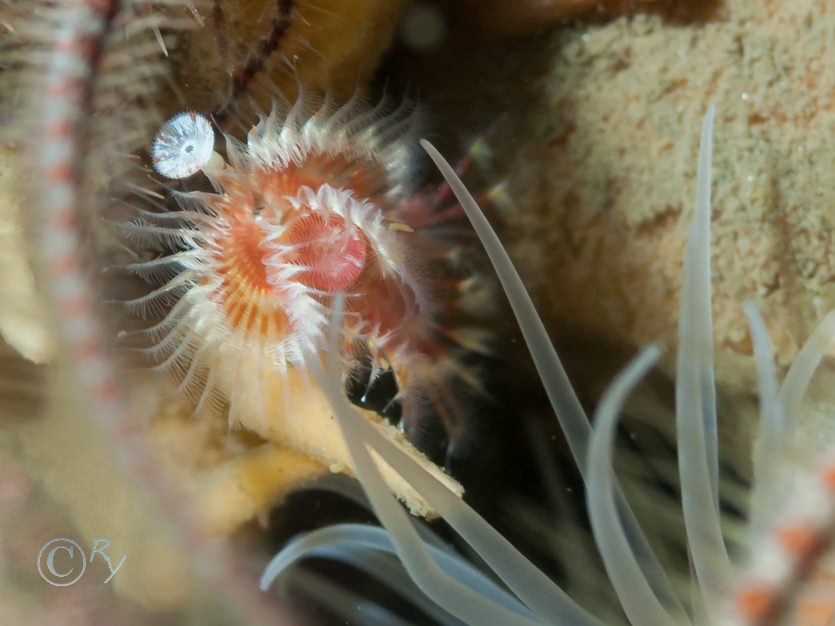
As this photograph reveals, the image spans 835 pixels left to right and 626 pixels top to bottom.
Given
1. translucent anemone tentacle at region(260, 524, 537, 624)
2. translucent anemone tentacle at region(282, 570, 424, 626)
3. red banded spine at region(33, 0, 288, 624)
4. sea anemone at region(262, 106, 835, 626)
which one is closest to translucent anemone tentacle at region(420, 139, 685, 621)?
sea anemone at region(262, 106, 835, 626)

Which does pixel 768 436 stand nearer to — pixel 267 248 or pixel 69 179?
pixel 267 248

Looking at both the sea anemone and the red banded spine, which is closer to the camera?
the sea anemone

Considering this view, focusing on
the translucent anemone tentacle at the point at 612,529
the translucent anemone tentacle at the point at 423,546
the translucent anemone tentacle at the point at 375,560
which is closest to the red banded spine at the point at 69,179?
the translucent anemone tentacle at the point at 423,546

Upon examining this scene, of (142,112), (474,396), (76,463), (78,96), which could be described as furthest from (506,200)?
(76,463)

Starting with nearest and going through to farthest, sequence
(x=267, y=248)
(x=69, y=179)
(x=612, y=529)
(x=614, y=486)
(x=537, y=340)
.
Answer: (x=612, y=529)
(x=69, y=179)
(x=537, y=340)
(x=614, y=486)
(x=267, y=248)

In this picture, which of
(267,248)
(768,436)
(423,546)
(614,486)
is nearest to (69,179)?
(267,248)

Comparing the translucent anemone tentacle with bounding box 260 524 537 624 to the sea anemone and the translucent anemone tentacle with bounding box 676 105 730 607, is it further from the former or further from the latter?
the translucent anemone tentacle with bounding box 676 105 730 607

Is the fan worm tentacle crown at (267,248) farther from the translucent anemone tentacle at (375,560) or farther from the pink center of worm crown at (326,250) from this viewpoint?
the translucent anemone tentacle at (375,560)
